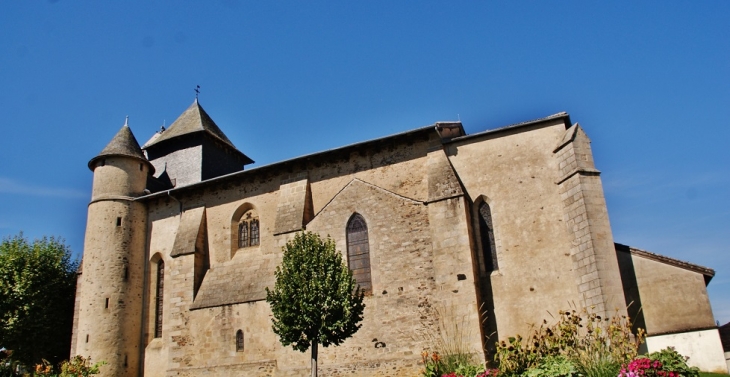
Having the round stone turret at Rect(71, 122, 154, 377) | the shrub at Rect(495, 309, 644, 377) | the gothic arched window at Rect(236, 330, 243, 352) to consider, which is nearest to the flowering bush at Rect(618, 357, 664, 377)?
the shrub at Rect(495, 309, 644, 377)

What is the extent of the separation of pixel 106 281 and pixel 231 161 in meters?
7.74

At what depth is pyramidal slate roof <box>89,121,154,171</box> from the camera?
64.5 ft

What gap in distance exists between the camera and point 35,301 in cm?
1900

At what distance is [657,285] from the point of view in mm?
12781

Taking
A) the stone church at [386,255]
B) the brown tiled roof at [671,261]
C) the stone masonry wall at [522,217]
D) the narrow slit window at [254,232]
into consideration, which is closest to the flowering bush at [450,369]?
the stone church at [386,255]

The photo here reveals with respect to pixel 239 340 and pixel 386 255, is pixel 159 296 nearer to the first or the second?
pixel 239 340

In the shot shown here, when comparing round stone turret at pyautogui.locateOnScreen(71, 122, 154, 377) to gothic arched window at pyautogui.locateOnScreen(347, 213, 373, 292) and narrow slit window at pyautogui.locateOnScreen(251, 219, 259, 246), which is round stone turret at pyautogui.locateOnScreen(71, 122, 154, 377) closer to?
narrow slit window at pyautogui.locateOnScreen(251, 219, 259, 246)

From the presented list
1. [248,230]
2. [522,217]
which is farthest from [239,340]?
[522,217]

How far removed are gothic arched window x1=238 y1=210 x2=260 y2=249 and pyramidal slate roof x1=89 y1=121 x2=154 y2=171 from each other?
213 inches

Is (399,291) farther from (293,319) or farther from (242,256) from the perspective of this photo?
(242,256)

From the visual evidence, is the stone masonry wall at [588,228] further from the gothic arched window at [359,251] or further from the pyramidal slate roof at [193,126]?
the pyramidal slate roof at [193,126]

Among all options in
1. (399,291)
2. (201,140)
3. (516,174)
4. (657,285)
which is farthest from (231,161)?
(657,285)

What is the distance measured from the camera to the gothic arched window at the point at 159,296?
60.5ft

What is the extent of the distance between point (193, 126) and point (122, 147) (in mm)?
3311
